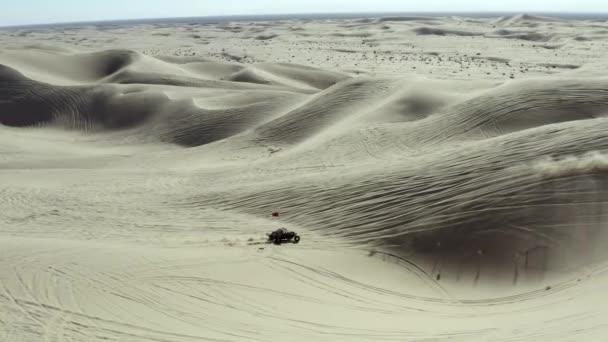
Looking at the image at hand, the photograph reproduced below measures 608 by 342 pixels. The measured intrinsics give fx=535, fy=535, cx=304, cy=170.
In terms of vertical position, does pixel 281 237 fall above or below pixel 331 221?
below

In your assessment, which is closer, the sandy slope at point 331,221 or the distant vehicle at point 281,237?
the sandy slope at point 331,221

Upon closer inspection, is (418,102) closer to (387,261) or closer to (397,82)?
(397,82)

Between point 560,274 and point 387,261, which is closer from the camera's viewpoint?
point 560,274

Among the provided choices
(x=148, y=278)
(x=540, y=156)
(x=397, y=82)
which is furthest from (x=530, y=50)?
(x=148, y=278)

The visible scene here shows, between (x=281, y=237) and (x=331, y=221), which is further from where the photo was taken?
(x=331, y=221)

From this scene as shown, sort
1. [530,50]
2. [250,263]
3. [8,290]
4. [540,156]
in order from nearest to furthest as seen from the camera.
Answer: [8,290]
[250,263]
[540,156]
[530,50]
